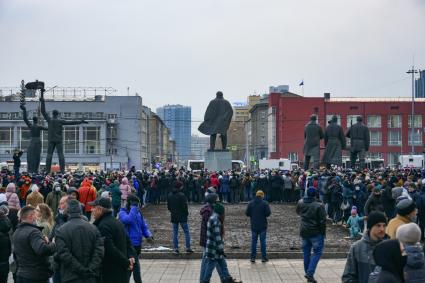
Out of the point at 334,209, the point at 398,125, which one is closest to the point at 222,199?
the point at 334,209

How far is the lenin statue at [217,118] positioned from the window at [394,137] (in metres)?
66.5

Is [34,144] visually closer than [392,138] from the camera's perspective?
Yes

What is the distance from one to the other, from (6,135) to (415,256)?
325 feet

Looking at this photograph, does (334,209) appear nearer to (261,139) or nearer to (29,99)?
(29,99)

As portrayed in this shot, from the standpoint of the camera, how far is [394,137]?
9900cm

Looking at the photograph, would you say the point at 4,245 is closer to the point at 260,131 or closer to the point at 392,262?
the point at 392,262

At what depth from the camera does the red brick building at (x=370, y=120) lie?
319ft

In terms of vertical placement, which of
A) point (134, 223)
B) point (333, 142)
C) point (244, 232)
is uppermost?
point (333, 142)

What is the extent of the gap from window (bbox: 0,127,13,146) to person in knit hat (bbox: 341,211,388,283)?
Answer: 9709 centimetres

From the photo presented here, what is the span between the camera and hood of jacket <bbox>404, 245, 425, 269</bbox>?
6.82 metres

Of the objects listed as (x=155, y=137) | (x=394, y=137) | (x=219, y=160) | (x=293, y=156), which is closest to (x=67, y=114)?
(x=293, y=156)

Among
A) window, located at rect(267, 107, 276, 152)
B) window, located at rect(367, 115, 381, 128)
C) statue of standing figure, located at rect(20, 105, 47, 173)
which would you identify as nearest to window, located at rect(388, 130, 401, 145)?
window, located at rect(367, 115, 381, 128)

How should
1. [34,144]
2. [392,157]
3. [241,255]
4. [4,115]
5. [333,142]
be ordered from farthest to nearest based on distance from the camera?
[4,115]
[392,157]
[333,142]
[34,144]
[241,255]

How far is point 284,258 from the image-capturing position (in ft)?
59.3
